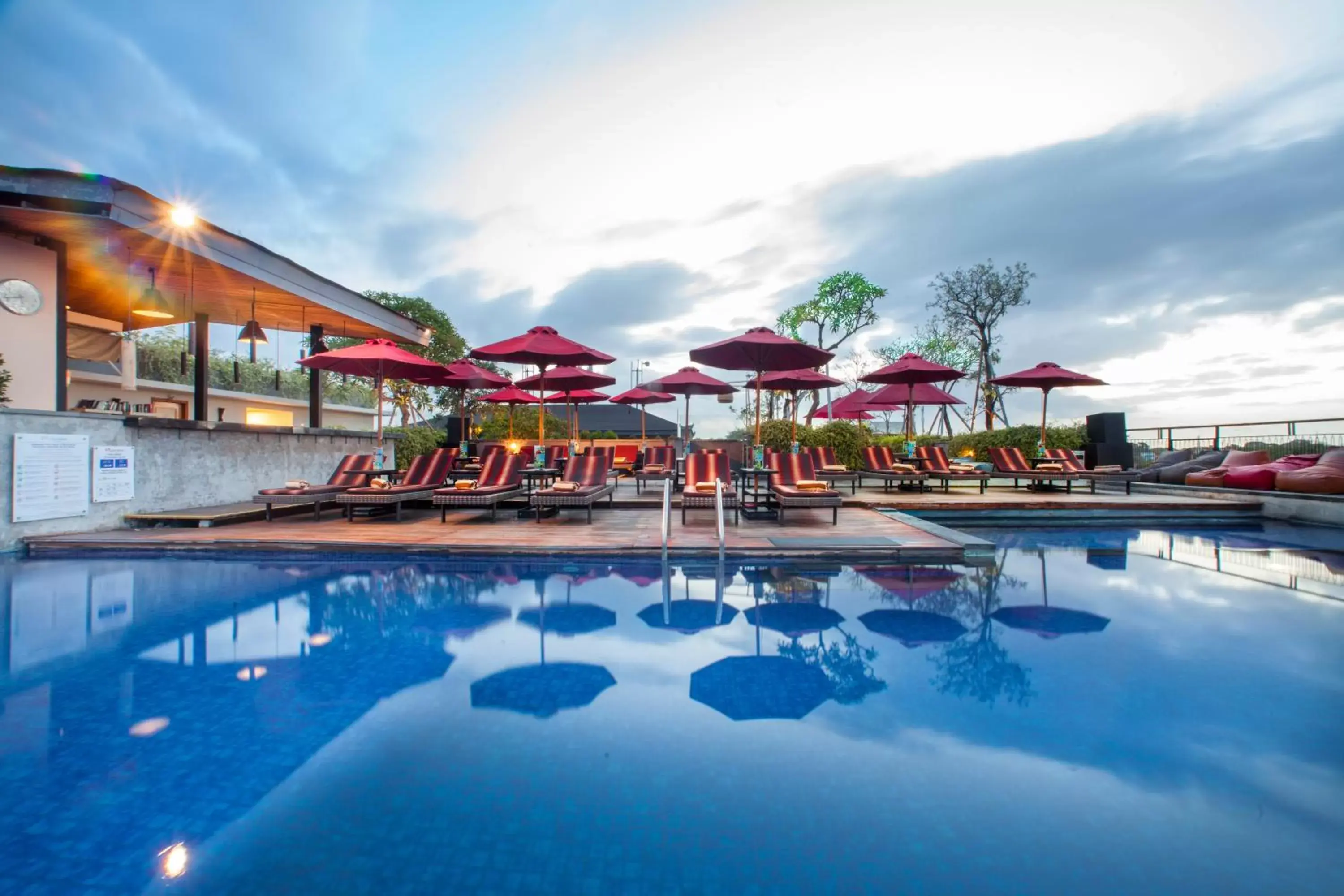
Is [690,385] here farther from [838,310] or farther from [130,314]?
[838,310]

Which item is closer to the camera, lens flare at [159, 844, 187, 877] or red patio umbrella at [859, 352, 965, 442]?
lens flare at [159, 844, 187, 877]


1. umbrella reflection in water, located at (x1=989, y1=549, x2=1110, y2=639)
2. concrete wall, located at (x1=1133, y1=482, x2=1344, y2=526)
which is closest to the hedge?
umbrella reflection in water, located at (x1=989, y1=549, x2=1110, y2=639)

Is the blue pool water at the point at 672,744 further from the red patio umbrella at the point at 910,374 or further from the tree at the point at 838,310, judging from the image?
the tree at the point at 838,310

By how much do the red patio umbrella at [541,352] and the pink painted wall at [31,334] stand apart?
18.1 feet

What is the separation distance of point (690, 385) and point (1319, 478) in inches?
396

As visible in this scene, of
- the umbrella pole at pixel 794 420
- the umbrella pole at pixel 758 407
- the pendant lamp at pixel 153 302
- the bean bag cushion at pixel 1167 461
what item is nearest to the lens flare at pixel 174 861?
the umbrella pole at pixel 794 420

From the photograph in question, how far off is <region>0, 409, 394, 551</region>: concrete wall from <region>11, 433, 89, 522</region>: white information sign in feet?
0.19

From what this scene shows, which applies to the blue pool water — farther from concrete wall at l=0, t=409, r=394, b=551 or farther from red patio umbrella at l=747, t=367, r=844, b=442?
red patio umbrella at l=747, t=367, r=844, b=442

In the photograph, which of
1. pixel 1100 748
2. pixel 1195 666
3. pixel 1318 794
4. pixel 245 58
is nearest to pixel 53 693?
pixel 1100 748

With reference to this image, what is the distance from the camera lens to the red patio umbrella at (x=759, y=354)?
738 cm

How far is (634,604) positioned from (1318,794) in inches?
138

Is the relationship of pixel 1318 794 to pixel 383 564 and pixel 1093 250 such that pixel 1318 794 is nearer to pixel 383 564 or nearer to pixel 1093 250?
pixel 383 564

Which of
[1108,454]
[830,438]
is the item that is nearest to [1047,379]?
[1108,454]

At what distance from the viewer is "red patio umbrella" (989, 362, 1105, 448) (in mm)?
10625
